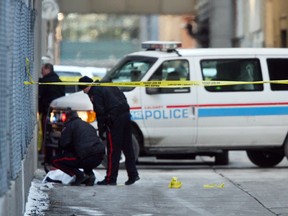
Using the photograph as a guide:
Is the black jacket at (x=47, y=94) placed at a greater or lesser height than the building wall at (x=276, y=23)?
lesser

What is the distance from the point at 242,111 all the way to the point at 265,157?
1.49 meters

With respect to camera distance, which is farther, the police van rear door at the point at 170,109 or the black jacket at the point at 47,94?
the black jacket at the point at 47,94

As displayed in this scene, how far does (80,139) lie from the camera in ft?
44.6

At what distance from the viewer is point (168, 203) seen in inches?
465

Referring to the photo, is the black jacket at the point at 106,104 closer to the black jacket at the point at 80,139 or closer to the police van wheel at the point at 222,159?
the black jacket at the point at 80,139

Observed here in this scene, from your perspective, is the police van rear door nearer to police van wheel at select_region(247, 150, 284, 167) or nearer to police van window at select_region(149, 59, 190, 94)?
police van window at select_region(149, 59, 190, 94)

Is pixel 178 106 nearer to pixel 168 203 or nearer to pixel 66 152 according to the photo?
pixel 66 152

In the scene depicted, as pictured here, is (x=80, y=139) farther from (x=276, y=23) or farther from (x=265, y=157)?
(x=276, y=23)

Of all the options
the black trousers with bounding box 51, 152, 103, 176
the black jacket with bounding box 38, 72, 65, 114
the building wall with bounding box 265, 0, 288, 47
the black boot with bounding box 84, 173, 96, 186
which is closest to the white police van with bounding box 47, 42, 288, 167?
the black jacket with bounding box 38, 72, 65, 114

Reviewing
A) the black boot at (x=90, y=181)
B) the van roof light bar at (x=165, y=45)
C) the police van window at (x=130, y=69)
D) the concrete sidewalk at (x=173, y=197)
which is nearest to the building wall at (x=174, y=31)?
the van roof light bar at (x=165, y=45)

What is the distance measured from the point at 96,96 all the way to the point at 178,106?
3101 millimetres

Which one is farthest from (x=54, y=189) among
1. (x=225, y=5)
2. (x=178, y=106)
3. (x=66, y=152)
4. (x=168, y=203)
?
(x=225, y=5)

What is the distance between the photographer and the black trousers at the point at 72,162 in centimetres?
1362

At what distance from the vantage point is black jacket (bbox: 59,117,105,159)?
13578mm
